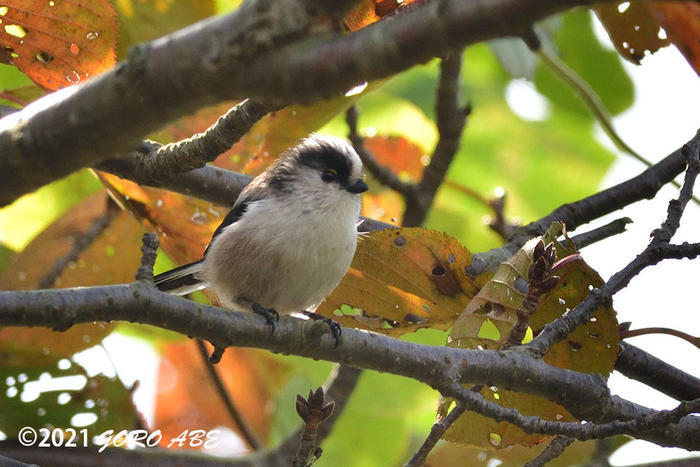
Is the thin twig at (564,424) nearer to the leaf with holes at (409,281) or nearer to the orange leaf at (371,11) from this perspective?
the leaf with holes at (409,281)

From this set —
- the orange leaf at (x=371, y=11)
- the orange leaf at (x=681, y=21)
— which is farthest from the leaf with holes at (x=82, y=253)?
the orange leaf at (x=681, y=21)

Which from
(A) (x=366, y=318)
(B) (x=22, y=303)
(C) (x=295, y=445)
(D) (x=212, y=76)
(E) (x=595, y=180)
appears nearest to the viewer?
(D) (x=212, y=76)

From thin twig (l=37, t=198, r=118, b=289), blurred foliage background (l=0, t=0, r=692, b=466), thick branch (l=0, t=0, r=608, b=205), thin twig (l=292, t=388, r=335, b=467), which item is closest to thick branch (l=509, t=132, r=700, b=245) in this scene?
blurred foliage background (l=0, t=0, r=692, b=466)

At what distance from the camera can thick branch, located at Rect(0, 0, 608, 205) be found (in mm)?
1199

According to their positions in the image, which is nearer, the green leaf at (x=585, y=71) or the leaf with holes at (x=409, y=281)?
the leaf with holes at (x=409, y=281)

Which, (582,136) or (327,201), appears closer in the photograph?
(327,201)

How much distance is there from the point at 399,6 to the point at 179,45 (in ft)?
3.02

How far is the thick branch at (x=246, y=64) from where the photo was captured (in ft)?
3.93

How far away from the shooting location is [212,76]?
1281 mm

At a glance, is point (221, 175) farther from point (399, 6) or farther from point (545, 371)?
point (545, 371)

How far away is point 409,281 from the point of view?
2609 millimetres

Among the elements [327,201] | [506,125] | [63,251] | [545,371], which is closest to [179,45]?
[545,371]

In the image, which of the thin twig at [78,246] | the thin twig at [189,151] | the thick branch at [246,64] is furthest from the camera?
the thin twig at [78,246]

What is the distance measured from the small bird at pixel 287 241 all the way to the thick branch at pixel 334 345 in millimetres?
541
